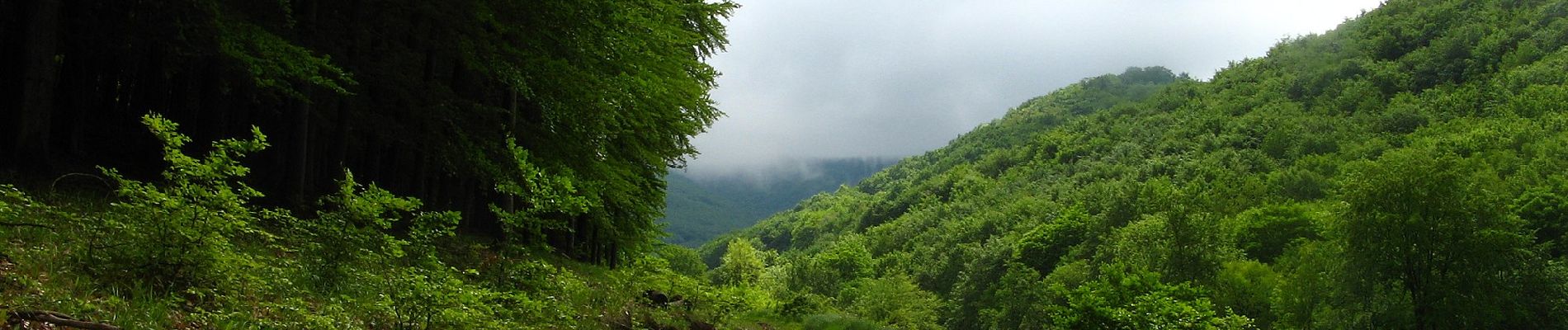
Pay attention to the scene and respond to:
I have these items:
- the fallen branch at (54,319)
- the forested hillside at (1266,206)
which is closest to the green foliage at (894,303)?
the forested hillside at (1266,206)

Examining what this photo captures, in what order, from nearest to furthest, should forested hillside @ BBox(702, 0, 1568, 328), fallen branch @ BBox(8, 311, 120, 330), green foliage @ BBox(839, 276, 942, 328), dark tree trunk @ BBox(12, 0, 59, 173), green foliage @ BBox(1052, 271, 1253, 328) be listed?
fallen branch @ BBox(8, 311, 120, 330) → dark tree trunk @ BBox(12, 0, 59, 173) → green foliage @ BBox(1052, 271, 1253, 328) → forested hillside @ BBox(702, 0, 1568, 328) → green foliage @ BBox(839, 276, 942, 328)

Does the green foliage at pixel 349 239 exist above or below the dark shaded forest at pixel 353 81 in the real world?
below

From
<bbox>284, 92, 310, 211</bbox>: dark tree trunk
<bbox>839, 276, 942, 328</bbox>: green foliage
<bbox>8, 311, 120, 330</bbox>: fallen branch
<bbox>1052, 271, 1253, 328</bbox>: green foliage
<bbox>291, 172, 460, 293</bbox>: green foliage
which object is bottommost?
<bbox>839, 276, 942, 328</bbox>: green foliage

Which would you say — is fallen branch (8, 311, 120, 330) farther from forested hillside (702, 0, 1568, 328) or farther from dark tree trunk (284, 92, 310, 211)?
forested hillside (702, 0, 1568, 328)

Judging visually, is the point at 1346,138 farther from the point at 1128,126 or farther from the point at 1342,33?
the point at 1342,33

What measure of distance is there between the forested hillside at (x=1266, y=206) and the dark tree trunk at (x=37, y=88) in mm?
18550

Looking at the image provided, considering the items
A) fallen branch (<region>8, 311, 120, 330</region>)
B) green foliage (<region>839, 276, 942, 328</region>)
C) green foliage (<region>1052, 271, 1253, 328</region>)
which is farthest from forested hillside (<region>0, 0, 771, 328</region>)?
green foliage (<region>839, 276, 942, 328</region>)

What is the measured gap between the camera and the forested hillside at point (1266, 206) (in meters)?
30.6

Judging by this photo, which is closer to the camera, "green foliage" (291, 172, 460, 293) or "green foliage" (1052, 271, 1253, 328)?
"green foliage" (291, 172, 460, 293)

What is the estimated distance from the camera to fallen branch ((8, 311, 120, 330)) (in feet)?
13.1

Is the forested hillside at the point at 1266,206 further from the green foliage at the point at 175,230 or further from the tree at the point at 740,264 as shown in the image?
the green foliage at the point at 175,230

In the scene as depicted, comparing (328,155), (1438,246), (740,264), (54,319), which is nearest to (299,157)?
(328,155)

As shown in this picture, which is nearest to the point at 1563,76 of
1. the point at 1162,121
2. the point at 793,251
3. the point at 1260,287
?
the point at 1162,121

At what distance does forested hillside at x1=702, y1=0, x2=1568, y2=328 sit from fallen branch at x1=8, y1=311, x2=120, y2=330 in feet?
70.1
